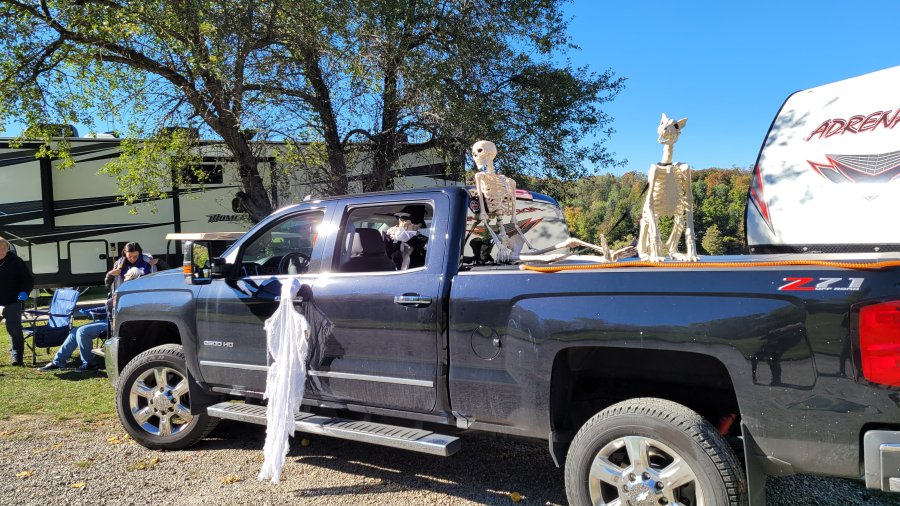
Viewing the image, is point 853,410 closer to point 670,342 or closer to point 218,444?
point 670,342

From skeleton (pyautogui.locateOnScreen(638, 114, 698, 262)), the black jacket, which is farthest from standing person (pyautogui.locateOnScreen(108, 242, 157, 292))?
skeleton (pyautogui.locateOnScreen(638, 114, 698, 262))

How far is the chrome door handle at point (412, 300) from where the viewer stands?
350 cm

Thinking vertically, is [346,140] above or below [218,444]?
above

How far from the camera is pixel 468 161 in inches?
467

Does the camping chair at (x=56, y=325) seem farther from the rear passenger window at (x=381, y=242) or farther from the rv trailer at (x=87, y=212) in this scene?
the rear passenger window at (x=381, y=242)

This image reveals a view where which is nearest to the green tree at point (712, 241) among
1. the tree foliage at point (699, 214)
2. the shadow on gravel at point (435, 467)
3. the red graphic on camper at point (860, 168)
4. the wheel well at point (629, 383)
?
the tree foliage at point (699, 214)

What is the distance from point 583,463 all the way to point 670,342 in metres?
0.74

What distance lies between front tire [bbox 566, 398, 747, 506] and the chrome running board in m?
0.72

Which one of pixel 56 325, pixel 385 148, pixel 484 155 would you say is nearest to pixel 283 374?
pixel 484 155

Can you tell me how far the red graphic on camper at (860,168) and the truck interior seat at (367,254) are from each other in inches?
174

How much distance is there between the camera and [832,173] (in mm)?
5965

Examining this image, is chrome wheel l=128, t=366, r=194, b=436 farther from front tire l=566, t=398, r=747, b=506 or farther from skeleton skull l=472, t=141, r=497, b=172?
front tire l=566, t=398, r=747, b=506

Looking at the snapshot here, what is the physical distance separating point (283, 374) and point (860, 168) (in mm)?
5330

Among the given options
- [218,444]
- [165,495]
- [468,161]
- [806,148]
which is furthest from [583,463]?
[468,161]
